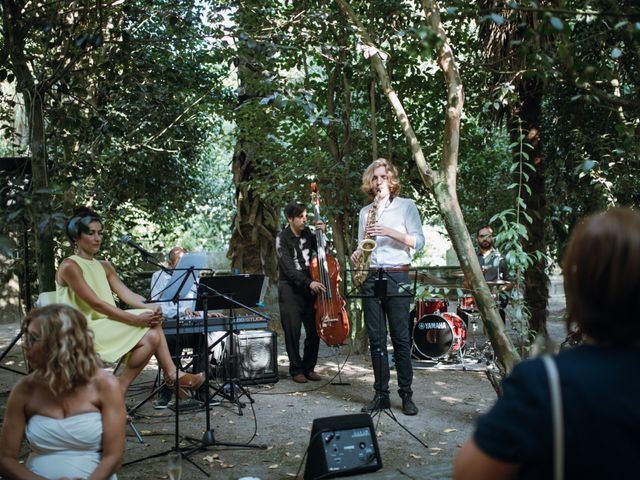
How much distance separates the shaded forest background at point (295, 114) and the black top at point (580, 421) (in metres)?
4.63

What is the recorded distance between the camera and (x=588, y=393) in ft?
4.02

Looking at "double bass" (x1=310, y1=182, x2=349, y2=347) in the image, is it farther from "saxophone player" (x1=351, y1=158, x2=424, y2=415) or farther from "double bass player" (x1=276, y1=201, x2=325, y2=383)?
"saxophone player" (x1=351, y1=158, x2=424, y2=415)

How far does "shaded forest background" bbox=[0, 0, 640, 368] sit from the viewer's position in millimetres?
6328

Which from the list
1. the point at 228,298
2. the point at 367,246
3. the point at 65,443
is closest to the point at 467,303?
the point at 367,246

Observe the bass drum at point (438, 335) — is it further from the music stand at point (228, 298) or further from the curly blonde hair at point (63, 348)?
the curly blonde hair at point (63, 348)

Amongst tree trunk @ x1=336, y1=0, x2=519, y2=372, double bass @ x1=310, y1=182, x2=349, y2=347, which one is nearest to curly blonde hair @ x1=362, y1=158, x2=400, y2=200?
tree trunk @ x1=336, y1=0, x2=519, y2=372

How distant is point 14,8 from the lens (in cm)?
563

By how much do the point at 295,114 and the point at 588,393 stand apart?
26.9 feet

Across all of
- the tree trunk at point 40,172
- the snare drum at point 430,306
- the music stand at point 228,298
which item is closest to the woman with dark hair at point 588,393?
the music stand at point 228,298

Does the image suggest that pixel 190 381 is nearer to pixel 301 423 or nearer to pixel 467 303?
pixel 301 423

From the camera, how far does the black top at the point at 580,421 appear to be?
1223mm

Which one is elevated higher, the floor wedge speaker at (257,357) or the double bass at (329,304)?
the double bass at (329,304)

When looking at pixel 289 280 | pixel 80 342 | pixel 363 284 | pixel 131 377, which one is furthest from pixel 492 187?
pixel 80 342

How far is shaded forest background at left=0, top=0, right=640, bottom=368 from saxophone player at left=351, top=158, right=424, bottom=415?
0.82m
